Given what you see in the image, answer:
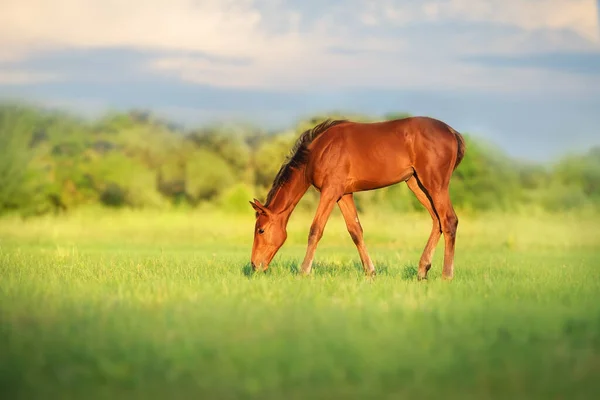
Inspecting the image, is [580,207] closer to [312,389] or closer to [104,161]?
[104,161]

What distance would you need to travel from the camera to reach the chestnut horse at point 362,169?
13.0 meters

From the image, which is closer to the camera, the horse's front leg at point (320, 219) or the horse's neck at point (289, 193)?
the horse's front leg at point (320, 219)

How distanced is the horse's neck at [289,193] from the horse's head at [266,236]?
5.8 inches

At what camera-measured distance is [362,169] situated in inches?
516

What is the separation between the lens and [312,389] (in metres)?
5.79

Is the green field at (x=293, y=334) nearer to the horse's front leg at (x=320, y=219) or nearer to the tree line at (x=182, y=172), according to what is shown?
the horse's front leg at (x=320, y=219)

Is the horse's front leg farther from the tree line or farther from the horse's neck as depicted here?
the tree line

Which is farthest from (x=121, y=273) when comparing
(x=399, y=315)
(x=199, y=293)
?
(x=399, y=315)

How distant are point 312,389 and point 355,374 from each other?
0.50 metres

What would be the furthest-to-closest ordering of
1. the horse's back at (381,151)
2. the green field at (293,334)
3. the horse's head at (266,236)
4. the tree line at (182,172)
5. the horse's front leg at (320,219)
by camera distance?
the tree line at (182,172), the horse's head at (266,236), the horse's back at (381,151), the horse's front leg at (320,219), the green field at (293,334)

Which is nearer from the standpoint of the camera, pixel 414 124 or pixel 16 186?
pixel 414 124

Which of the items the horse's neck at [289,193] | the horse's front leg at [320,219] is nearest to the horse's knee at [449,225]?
the horse's front leg at [320,219]

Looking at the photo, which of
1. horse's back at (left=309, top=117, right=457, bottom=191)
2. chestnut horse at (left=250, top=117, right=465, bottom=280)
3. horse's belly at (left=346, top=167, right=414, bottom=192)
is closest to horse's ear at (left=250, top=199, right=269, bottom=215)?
chestnut horse at (left=250, top=117, right=465, bottom=280)

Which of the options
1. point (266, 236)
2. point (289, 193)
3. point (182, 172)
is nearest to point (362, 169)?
point (289, 193)
